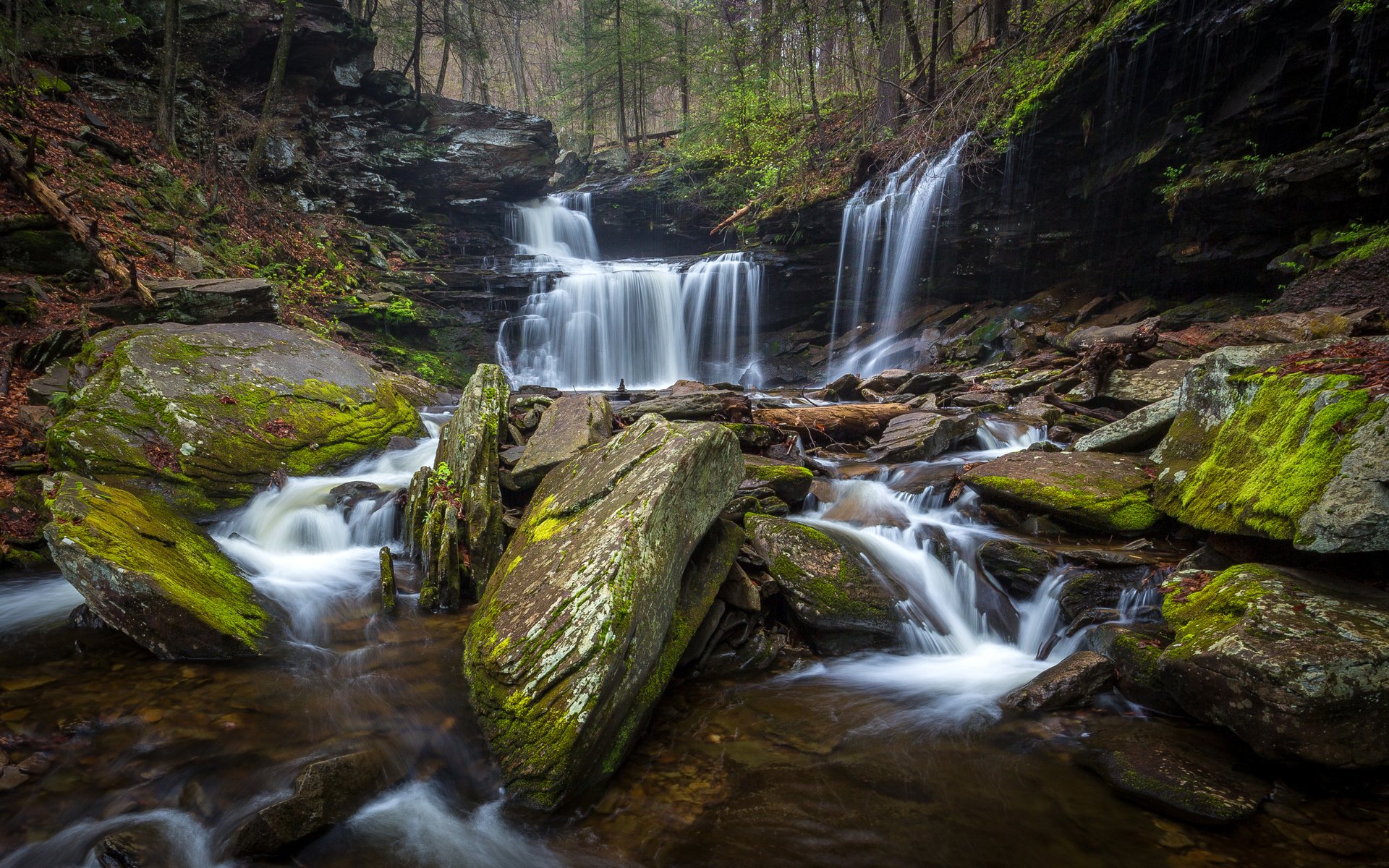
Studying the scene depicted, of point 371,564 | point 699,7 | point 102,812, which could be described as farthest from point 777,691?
point 699,7

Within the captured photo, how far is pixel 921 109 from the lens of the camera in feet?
Result: 49.1

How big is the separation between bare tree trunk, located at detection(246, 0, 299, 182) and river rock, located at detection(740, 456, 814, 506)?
1529 centimetres

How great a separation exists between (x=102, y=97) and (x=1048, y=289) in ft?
68.8

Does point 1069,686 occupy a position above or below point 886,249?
below

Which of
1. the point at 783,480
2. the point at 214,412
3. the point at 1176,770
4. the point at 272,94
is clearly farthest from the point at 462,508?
the point at 272,94

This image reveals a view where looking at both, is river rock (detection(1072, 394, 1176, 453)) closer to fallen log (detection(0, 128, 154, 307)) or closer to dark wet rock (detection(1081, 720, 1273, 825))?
dark wet rock (detection(1081, 720, 1273, 825))

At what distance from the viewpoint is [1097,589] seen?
4527mm

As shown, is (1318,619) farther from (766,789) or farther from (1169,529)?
(766,789)

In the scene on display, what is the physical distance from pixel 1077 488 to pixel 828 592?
2.65 metres

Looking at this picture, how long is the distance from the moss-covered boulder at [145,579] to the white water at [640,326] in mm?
11519

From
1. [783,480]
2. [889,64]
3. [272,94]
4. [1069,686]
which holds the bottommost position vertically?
[1069,686]

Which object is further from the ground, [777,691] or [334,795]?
[334,795]

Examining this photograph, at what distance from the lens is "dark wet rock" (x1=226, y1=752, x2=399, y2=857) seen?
8.41 feet

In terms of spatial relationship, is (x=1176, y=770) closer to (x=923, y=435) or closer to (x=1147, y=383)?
(x=923, y=435)
